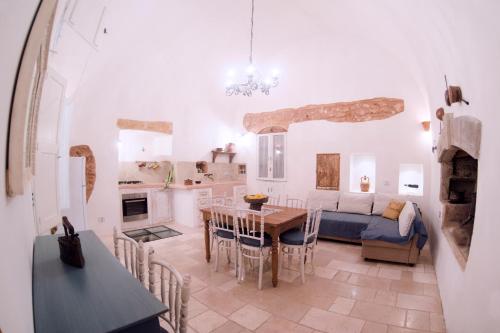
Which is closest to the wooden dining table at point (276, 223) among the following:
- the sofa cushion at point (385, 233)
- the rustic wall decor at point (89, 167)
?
the sofa cushion at point (385, 233)

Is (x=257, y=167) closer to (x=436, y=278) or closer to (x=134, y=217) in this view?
(x=134, y=217)

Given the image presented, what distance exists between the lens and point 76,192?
3.95 metres

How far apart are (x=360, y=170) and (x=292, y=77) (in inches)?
103

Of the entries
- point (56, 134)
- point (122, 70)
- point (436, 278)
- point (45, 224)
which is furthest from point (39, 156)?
point (436, 278)

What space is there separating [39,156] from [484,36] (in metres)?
3.22

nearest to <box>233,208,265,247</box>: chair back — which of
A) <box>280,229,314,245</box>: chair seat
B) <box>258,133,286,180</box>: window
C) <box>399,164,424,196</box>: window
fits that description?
<box>280,229,314,245</box>: chair seat

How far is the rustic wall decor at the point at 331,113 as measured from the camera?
4949 millimetres

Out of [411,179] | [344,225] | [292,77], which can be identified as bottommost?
[344,225]

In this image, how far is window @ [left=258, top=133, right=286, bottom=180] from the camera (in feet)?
20.9

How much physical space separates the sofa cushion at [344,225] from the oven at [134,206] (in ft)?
12.3

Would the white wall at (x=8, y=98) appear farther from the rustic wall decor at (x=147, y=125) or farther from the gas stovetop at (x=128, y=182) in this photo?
the gas stovetop at (x=128, y=182)

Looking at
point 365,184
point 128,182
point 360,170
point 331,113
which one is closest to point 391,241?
point 365,184

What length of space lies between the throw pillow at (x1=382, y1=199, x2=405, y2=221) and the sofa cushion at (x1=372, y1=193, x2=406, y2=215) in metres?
0.16

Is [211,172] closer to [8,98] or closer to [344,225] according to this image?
[344,225]
